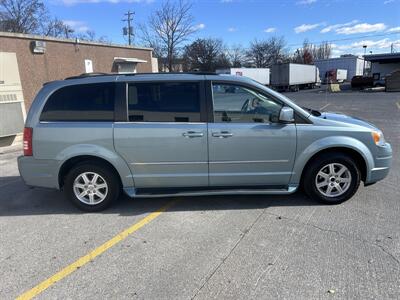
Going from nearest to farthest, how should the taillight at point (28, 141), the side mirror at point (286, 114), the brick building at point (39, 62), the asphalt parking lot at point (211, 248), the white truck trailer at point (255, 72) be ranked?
the asphalt parking lot at point (211, 248)
the side mirror at point (286, 114)
the taillight at point (28, 141)
the brick building at point (39, 62)
the white truck trailer at point (255, 72)

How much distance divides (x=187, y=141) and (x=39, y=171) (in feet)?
6.83

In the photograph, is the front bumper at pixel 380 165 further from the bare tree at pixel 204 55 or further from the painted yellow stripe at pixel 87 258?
the bare tree at pixel 204 55

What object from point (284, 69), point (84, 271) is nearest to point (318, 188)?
point (84, 271)

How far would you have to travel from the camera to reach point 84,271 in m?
3.22

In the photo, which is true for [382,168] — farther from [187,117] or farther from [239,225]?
[187,117]

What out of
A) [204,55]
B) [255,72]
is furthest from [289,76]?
[204,55]

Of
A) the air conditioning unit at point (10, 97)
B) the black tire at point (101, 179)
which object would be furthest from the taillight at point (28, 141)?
the air conditioning unit at point (10, 97)

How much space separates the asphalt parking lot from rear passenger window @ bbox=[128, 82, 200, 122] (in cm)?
130

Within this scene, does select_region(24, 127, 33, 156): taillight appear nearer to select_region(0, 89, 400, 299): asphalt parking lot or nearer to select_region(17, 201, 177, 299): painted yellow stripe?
select_region(0, 89, 400, 299): asphalt parking lot

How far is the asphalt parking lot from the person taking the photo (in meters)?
2.91

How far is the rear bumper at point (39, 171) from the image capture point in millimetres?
4512

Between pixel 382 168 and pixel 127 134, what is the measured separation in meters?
3.49

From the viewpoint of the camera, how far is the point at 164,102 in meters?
4.42

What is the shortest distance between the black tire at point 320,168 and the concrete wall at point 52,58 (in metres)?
9.85
